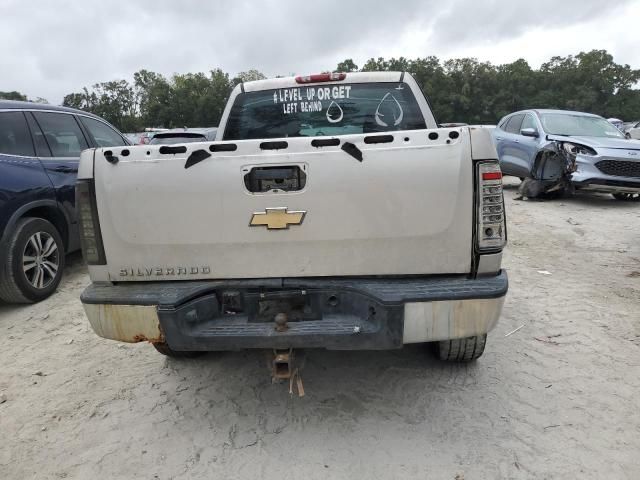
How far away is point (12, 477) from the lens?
92.6 inches

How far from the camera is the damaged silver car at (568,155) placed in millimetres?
8102

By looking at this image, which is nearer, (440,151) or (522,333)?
(440,151)

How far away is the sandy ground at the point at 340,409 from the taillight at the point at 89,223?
1022 millimetres

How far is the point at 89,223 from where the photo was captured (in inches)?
99.4

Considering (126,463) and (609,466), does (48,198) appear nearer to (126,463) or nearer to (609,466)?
(126,463)

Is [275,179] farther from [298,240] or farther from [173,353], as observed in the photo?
[173,353]

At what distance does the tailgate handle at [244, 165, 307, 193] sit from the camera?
7.87 ft

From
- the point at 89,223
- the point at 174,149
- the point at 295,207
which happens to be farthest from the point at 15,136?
the point at 295,207

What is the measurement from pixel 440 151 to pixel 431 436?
1523 mm

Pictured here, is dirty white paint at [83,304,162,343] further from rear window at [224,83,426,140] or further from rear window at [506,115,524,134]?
rear window at [506,115,524,134]

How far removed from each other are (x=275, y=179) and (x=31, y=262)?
3461 millimetres

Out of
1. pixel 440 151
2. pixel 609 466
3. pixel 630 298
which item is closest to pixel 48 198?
pixel 440 151

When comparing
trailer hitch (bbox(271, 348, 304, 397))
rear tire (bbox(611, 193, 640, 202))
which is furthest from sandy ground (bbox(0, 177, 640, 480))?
rear tire (bbox(611, 193, 640, 202))

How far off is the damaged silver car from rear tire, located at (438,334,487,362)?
6.54 m
